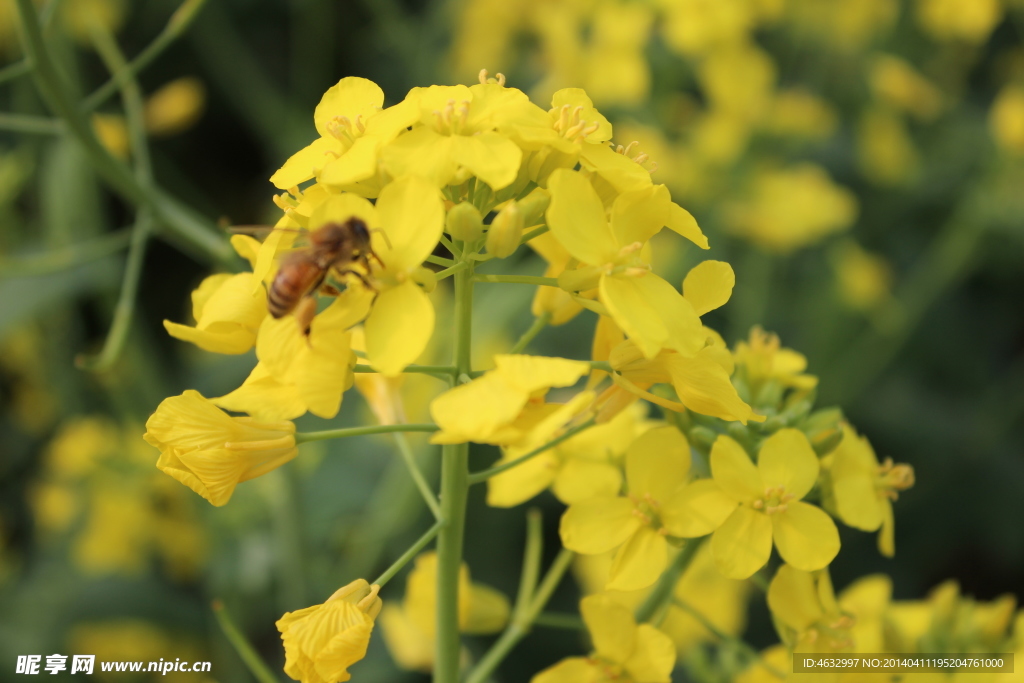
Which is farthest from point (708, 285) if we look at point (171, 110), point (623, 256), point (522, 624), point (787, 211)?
point (787, 211)

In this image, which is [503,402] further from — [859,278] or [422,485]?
[859,278]

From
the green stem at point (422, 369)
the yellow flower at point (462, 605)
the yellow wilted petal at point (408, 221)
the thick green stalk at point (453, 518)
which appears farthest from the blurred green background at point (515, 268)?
the yellow wilted petal at point (408, 221)

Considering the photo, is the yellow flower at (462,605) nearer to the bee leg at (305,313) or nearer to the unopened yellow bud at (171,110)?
the bee leg at (305,313)

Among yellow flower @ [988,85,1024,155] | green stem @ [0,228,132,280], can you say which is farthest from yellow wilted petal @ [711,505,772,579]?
yellow flower @ [988,85,1024,155]

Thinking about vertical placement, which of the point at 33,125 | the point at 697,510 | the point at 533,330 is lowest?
the point at 697,510

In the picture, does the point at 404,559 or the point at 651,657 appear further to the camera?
the point at 651,657

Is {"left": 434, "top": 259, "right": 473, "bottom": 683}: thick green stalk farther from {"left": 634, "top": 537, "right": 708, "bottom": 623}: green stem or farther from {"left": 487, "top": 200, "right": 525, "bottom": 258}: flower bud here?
{"left": 634, "top": 537, "right": 708, "bottom": 623}: green stem

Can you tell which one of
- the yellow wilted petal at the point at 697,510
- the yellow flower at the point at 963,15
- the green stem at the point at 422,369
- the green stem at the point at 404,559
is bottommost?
the green stem at the point at 404,559
